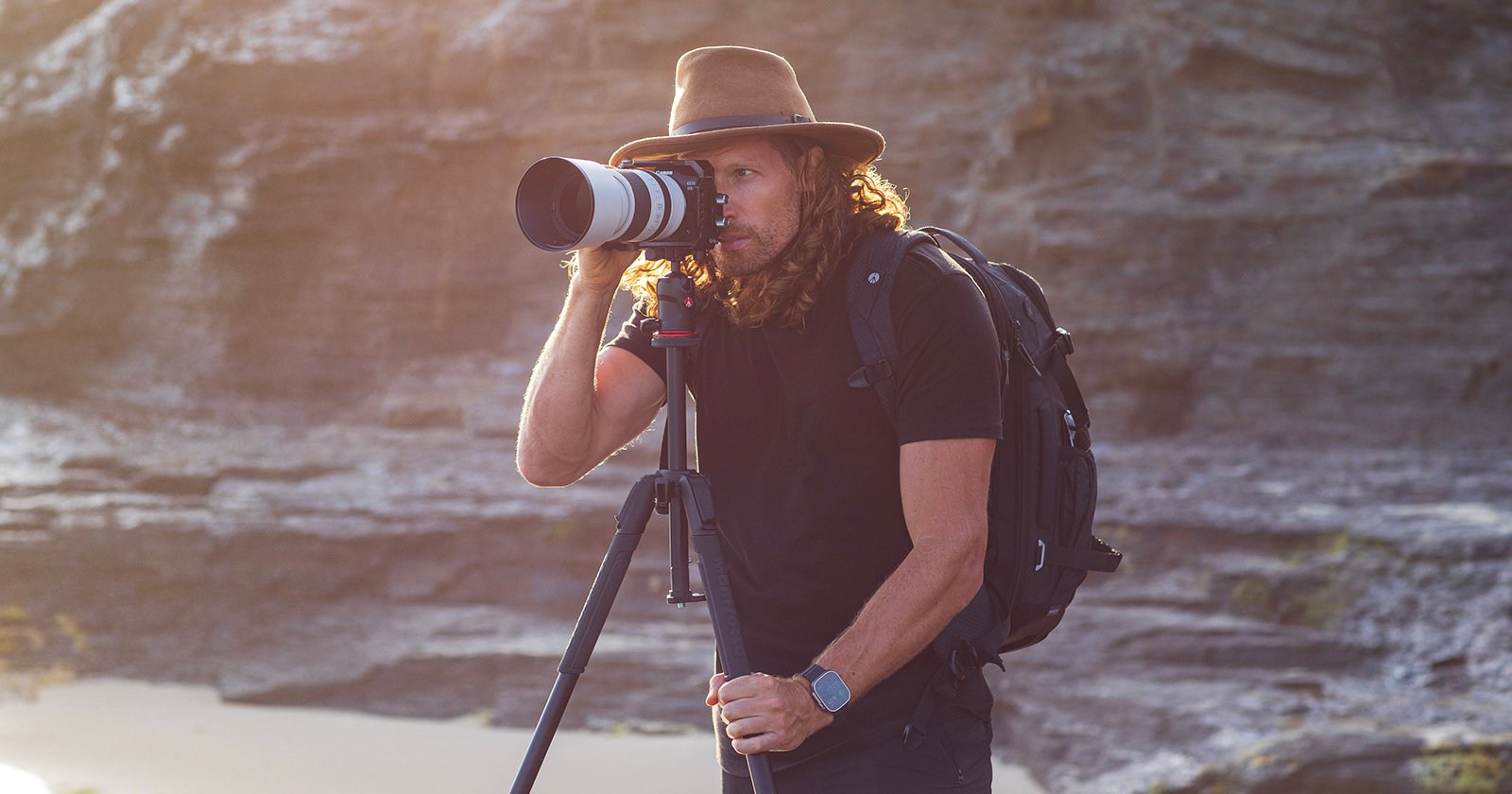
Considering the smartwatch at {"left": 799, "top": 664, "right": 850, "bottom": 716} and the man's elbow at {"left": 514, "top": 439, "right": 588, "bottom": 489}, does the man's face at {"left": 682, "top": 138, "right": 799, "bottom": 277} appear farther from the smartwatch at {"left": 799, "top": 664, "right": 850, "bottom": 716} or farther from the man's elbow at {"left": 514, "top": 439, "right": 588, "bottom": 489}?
the smartwatch at {"left": 799, "top": 664, "right": 850, "bottom": 716}

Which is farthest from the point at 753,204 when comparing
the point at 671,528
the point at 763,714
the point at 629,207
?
the point at 763,714

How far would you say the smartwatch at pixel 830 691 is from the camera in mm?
1661

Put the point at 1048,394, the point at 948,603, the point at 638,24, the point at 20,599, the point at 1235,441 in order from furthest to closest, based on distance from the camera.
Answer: the point at 638,24 → the point at 1235,441 → the point at 20,599 → the point at 1048,394 → the point at 948,603

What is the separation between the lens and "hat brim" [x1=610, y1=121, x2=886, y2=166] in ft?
6.32

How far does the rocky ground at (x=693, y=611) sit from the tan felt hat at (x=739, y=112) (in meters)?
4.07

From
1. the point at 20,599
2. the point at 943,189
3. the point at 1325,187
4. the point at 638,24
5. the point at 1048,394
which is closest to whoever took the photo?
the point at 1048,394

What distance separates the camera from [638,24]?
38.1 ft

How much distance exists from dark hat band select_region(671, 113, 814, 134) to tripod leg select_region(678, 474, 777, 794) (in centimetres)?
51

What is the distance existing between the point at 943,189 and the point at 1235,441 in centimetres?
308

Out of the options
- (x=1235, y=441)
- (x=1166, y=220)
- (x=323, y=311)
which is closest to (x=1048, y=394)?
(x=1235, y=441)

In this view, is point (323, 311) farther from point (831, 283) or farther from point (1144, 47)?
point (831, 283)

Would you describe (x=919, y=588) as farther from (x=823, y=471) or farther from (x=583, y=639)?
(x=583, y=639)

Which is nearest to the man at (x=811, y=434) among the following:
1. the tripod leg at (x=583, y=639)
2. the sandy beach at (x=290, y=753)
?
the tripod leg at (x=583, y=639)

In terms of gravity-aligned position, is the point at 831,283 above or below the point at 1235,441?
above
